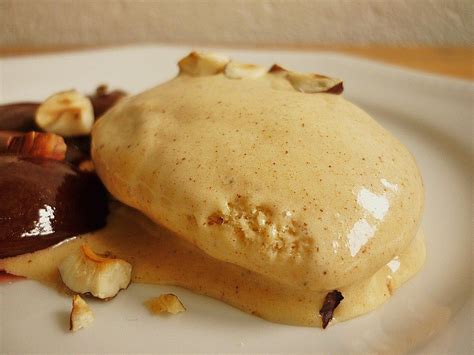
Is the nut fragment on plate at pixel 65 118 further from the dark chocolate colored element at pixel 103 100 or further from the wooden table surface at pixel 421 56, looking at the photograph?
the wooden table surface at pixel 421 56

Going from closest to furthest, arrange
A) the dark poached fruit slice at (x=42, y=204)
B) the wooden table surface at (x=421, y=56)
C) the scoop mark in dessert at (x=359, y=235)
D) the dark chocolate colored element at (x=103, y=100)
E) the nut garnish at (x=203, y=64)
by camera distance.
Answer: the scoop mark in dessert at (x=359, y=235), the dark poached fruit slice at (x=42, y=204), the nut garnish at (x=203, y=64), the dark chocolate colored element at (x=103, y=100), the wooden table surface at (x=421, y=56)

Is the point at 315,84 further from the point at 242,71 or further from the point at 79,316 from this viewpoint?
the point at 79,316

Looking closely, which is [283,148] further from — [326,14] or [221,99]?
[326,14]

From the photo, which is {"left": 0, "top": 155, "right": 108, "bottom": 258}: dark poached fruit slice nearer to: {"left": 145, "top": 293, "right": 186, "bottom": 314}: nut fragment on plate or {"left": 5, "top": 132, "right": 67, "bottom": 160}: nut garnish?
{"left": 5, "top": 132, "right": 67, "bottom": 160}: nut garnish

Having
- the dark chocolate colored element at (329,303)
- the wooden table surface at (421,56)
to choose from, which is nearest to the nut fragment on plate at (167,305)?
the dark chocolate colored element at (329,303)

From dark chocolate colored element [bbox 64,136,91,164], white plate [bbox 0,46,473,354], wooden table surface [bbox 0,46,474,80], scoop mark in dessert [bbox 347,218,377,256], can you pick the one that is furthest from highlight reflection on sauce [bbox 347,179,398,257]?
wooden table surface [bbox 0,46,474,80]

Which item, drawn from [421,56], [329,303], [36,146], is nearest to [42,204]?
[36,146]
